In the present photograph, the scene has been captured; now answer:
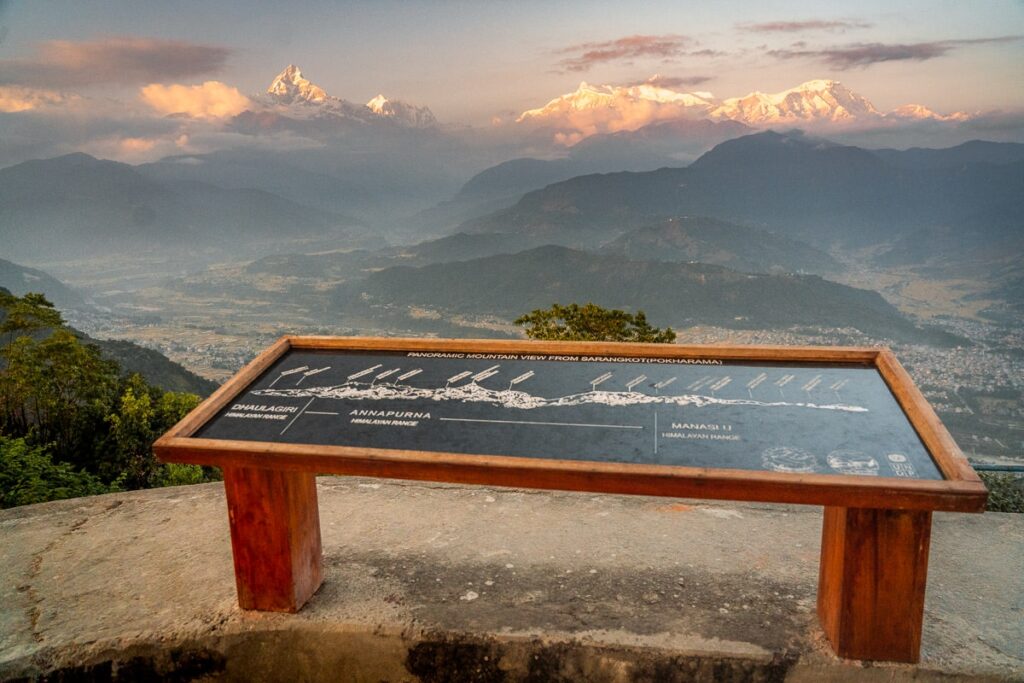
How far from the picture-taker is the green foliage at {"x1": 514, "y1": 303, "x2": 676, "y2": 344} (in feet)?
29.1

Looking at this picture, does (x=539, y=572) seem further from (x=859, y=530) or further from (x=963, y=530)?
(x=963, y=530)

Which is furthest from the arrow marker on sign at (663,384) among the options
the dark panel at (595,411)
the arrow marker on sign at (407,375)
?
the arrow marker on sign at (407,375)

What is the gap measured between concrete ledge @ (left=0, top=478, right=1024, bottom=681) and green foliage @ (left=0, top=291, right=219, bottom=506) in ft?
9.55

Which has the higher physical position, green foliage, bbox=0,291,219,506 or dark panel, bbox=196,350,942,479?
dark panel, bbox=196,350,942,479

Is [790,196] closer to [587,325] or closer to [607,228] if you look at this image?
[607,228]

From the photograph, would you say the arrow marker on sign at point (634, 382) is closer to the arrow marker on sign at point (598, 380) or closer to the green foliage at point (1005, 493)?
the arrow marker on sign at point (598, 380)

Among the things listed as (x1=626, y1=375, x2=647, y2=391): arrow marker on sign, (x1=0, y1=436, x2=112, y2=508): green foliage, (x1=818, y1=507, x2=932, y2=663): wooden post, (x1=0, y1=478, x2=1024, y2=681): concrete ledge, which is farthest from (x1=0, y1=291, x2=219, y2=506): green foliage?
(x1=818, y1=507, x2=932, y2=663): wooden post

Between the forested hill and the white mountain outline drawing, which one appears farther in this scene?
the forested hill

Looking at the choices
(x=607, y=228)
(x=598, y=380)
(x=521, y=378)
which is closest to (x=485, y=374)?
(x=521, y=378)

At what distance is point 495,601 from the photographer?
293cm

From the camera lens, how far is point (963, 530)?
3707 mm

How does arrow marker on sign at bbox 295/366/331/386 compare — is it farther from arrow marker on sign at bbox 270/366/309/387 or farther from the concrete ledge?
the concrete ledge

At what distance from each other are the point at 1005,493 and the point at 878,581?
425 cm

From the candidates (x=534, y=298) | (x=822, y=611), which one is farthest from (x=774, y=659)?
(x=534, y=298)
